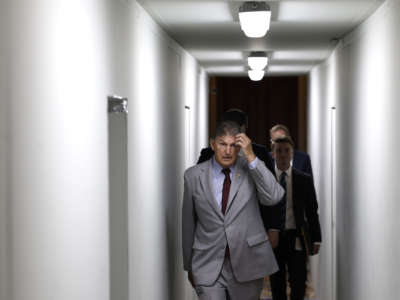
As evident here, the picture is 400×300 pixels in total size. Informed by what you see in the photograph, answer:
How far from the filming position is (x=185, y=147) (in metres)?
6.67

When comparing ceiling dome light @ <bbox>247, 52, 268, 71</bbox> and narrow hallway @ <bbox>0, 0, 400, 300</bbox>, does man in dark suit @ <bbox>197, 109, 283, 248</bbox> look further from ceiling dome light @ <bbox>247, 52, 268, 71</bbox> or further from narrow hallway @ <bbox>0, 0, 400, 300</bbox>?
ceiling dome light @ <bbox>247, 52, 268, 71</bbox>

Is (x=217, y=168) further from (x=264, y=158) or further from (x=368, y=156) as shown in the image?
(x=368, y=156)

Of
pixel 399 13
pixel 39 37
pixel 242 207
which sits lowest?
pixel 242 207

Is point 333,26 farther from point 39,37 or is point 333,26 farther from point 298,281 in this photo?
point 39,37

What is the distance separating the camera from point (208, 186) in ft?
14.6

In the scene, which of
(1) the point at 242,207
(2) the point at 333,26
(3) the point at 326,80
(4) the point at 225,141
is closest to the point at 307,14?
(2) the point at 333,26

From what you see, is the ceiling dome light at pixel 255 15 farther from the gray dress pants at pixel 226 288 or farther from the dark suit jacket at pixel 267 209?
the gray dress pants at pixel 226 288

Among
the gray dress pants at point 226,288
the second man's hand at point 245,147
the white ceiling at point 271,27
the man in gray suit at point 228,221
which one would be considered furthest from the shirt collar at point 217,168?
the white ceiling at point 271,27

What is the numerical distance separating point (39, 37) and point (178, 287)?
4.10 m

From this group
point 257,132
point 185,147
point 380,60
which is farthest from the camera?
point 257,132

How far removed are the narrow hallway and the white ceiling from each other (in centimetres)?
2

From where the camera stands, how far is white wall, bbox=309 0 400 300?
3.69 metres

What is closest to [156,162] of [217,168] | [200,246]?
[217,168]

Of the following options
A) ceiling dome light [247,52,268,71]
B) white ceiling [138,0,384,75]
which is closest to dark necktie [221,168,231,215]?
white ceiling [138,0,384,75]
